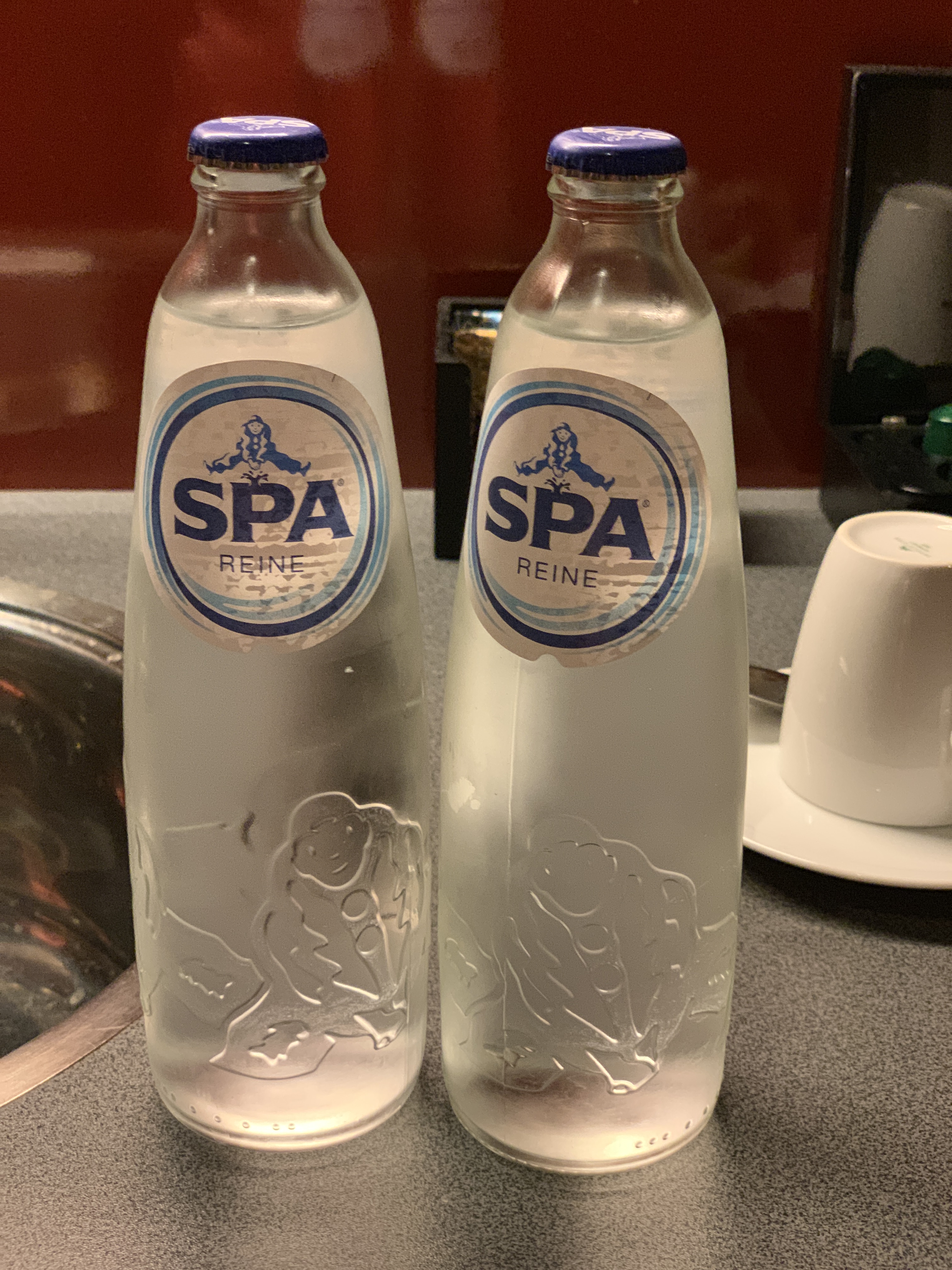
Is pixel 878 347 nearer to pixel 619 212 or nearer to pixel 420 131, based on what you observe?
pixel 420 131

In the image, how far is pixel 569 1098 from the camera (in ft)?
1.50

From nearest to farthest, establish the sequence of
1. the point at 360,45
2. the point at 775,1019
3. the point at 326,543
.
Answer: the point at 326,543 → the point at 775,1019 → the point at 360,45

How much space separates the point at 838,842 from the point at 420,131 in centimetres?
69

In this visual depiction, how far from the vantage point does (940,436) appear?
3.26ft

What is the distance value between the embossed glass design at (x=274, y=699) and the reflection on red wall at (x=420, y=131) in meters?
0.72

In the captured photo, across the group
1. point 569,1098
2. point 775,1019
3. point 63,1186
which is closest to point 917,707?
point 775,1019

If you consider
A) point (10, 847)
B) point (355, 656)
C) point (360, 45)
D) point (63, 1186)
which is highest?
point (360, 45)

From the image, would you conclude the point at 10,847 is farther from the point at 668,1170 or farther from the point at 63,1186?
the point at 668,1170

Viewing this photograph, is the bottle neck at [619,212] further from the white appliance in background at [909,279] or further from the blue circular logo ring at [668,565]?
the white appliance in background at [909,279]

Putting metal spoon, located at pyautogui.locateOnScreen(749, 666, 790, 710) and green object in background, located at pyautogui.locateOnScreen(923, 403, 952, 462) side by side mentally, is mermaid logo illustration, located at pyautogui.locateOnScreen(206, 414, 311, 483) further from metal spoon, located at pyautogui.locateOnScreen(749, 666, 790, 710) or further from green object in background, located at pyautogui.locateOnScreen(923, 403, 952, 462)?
green object in background, located at pyautogui.locateOnScreen(923, 403, 952, 462)

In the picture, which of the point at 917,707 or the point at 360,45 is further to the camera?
the point at 360,45

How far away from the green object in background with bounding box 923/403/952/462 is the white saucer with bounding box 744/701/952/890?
0.41 m

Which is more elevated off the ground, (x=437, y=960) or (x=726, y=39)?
(x=726, y=39)

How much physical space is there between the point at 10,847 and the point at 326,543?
0.57 metres
